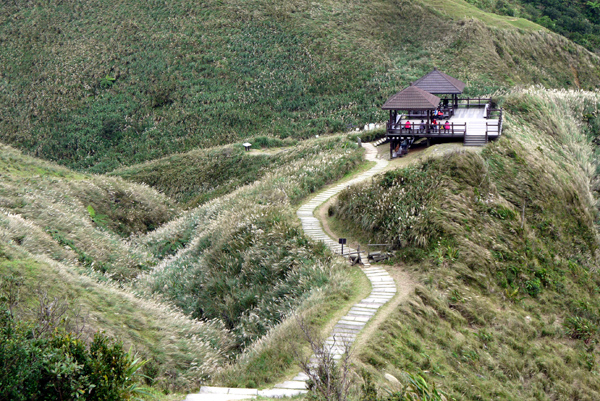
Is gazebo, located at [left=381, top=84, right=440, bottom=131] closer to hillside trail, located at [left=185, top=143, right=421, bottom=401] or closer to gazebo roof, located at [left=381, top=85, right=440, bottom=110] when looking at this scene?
gazebo roof, located at [left=381, top=85, right=440, bottom=110]

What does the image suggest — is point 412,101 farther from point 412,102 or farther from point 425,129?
point 425,129

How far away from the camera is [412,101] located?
77.4 ft

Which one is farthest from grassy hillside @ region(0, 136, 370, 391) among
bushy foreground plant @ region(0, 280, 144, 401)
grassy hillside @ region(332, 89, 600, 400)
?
bushy foreground plant @ region(0, 280, 144, 401)

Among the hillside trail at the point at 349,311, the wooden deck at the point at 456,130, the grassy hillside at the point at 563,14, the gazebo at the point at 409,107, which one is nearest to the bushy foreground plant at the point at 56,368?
the hillside trail at the point at 349,311

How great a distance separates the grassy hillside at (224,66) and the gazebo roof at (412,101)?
48.5ft

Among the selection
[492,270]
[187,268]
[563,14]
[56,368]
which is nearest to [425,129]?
[492,270]

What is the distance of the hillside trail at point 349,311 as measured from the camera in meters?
10.0

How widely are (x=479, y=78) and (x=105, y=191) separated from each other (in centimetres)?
3102

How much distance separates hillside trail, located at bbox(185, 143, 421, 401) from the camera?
10016 millimetres

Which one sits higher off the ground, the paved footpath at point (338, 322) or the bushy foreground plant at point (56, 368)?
the bushy foreground plant at point (56, 368)

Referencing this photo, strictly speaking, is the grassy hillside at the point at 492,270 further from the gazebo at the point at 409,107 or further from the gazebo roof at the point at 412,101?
the gazebo roof at the point at 412,101

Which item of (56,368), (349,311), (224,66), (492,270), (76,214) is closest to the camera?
(56,368)

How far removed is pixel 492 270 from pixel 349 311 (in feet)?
17.3

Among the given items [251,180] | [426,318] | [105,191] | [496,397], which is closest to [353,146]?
[251,180]
